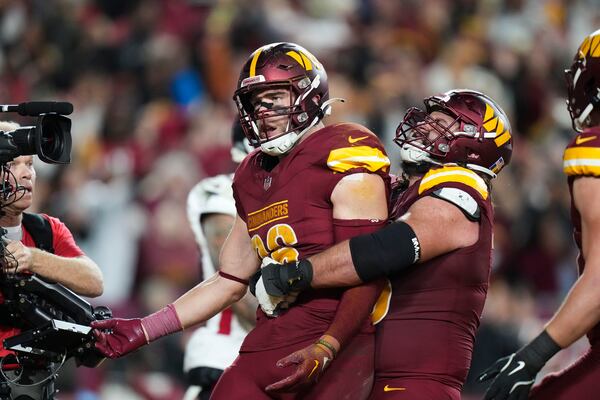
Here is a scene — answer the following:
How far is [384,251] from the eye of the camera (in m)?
4.33

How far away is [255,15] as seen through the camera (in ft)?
37.8

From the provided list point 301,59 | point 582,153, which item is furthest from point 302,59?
point 582,153

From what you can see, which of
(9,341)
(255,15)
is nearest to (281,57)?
(9,341)

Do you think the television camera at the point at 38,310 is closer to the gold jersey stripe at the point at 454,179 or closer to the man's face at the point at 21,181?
the man's face at the point at 21,181

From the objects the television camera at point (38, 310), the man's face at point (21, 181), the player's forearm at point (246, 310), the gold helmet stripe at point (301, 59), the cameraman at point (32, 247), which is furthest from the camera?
the player's forearm at point (246, 310)

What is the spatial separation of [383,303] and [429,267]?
22 centimetres

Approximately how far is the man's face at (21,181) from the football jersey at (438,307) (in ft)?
5.15

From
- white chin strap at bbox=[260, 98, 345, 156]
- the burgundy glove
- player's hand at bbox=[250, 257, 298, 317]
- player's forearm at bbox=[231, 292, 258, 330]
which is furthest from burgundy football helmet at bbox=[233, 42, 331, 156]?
player's forearm at bbox=[231, 292, 258, 330]

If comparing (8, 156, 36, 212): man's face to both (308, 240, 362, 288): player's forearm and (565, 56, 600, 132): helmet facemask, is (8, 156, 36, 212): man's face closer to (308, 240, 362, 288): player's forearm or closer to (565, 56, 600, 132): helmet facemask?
(308, 240, 362, 288): player's forearm

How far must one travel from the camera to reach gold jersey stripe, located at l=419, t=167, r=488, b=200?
453 cm

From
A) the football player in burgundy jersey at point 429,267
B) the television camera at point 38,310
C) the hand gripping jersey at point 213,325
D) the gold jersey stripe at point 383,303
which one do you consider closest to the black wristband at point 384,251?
the football player in burgundy jersey at point 429,267

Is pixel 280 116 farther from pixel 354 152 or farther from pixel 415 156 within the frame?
pixel 415 156

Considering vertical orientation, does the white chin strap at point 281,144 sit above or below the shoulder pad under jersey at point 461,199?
above

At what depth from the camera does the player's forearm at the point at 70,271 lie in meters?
4.91
